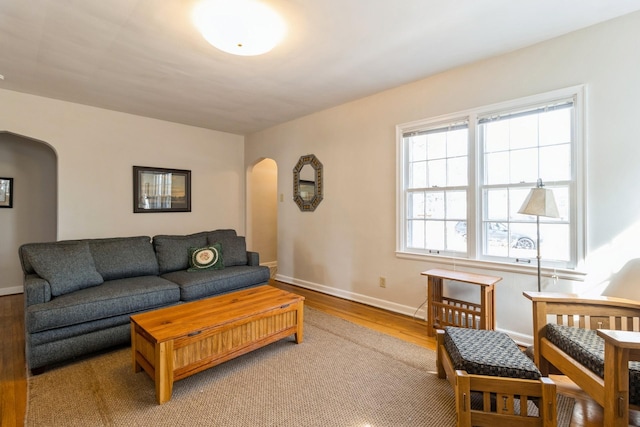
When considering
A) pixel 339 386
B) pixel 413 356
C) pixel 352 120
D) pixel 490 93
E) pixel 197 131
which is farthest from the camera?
pixel 197 131

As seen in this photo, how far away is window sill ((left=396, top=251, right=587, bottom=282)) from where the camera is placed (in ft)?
7.71

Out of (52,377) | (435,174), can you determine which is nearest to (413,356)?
(435,174)

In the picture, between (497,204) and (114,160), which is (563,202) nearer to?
(497,204)

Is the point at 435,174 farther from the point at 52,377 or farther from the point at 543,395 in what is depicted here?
the point at 52,377

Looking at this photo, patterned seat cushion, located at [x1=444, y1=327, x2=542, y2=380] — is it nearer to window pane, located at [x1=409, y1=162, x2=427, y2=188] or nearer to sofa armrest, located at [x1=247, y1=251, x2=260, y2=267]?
window pane, located at [x1=409, y1=162, x2=427, y2=188]

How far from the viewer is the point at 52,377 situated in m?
2.13

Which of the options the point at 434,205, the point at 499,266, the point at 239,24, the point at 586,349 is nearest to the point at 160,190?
the point at 239,24

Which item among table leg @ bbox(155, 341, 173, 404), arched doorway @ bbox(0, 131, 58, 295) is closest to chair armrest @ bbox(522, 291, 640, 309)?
table leg @ bbox(155, 341, 173, 404)

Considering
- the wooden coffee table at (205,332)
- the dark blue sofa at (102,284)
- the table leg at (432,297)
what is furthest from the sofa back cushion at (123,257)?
the table leg at (432,297)

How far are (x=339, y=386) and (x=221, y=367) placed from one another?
2.98 feet

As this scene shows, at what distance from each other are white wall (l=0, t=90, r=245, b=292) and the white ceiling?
24cm

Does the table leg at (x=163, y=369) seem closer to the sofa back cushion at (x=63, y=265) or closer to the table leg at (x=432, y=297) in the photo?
the sofa back cushion at (x=63, y=265)

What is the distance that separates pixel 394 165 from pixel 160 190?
341 centimetres

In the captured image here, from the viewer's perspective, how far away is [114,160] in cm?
404
